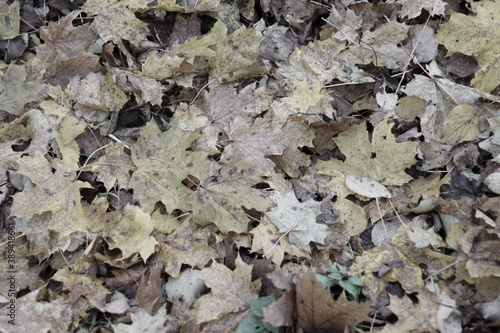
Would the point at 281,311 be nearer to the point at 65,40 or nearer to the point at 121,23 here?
the point at 121,23

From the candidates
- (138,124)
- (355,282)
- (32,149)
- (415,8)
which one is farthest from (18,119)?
(415,8)

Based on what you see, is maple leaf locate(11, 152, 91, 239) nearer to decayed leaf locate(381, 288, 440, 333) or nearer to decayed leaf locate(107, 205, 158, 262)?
decayed leaf locate(107, 205, 158, 262)

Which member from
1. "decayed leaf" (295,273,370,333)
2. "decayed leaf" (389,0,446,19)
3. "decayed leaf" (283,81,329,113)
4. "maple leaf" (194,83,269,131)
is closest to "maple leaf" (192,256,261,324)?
"decayed leaf" (295,273,370,333)

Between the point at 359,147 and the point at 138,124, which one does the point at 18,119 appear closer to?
the point at 138,124

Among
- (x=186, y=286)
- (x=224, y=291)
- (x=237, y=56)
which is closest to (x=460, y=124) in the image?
(x=237, y=56)

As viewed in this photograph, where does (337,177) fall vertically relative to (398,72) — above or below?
below

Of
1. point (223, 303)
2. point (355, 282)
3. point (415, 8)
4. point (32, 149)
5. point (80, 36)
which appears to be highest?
point (415, 8)
